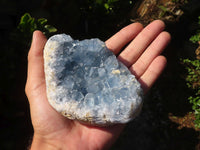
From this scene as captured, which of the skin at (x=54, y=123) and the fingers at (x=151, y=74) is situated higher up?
the fingers at (x=151, y=74)

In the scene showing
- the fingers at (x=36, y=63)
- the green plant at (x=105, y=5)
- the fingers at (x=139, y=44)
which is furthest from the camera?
the green plant at (x=105, y=5)

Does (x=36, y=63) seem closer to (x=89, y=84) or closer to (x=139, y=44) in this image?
(x=89, y=84)

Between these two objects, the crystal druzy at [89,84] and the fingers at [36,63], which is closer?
the crystal druzy at [89,84]

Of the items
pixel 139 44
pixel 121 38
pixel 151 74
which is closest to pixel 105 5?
pixel 121 38

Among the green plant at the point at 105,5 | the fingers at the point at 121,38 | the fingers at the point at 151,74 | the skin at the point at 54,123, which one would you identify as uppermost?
the green plant at the point at 105,5

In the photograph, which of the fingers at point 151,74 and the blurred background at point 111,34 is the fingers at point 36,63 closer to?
the blurred background at point 111,34

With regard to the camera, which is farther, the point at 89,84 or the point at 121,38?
the point at 121,38

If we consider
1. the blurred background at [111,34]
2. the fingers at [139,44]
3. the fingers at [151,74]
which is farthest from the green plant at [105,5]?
the fingers at [151,74]

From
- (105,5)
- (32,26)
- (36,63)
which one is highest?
(105,5)
